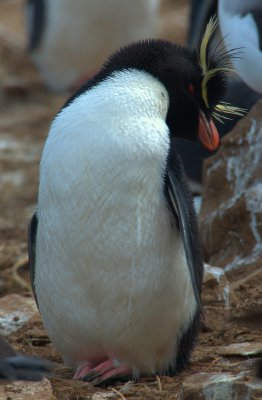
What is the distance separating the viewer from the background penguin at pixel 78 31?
1265 cm

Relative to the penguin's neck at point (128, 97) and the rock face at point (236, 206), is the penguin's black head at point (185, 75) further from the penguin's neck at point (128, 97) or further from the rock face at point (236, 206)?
A: the rock face at point (236, 206)

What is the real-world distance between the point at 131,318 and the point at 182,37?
1009 centimetres

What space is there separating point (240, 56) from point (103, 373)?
2.34m

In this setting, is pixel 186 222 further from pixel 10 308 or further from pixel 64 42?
pixel 64 42

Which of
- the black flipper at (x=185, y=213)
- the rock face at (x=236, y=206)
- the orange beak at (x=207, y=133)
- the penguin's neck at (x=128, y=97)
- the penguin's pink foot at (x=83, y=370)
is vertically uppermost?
the penguin's neck at (x=128, y=97)

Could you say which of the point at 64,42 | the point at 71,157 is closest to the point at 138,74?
the point at 71,157

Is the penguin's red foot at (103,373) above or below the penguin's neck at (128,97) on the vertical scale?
below

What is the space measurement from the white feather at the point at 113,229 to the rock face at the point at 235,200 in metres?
1.34

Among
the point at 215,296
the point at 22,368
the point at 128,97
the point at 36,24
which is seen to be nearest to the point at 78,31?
the point at 36,24

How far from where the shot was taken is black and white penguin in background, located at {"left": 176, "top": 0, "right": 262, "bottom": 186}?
6074 millimetres

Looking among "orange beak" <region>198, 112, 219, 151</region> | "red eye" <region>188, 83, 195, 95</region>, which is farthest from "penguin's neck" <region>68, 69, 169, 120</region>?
"orange beak" <region>198, 112, 219, 151</region>

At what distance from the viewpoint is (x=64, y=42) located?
1309cm

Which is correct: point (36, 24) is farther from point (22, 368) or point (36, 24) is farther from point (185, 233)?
point (22, 368)

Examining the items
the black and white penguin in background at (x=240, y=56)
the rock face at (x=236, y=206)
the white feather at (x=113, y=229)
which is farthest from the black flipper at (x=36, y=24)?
the white feather at (x=113, y=229)
